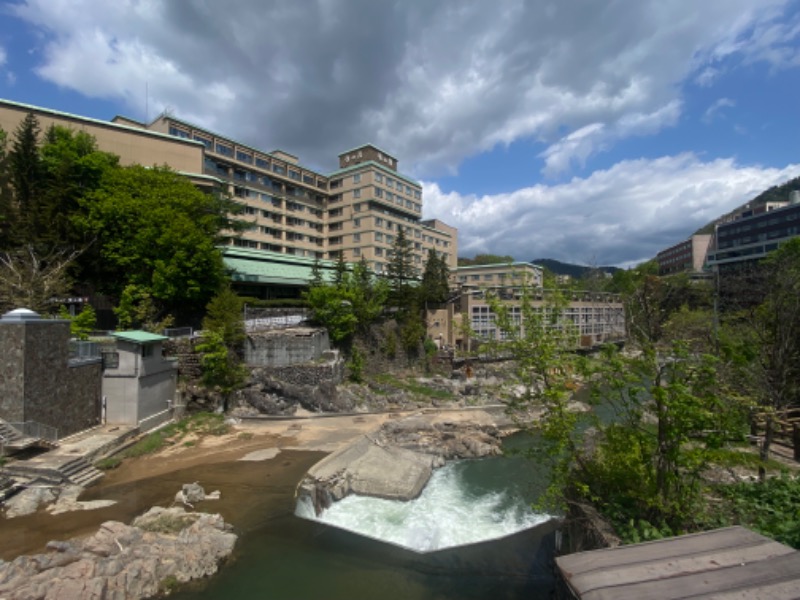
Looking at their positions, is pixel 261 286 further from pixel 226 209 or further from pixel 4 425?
pixel 4 425

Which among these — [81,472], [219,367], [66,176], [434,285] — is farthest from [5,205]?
[434,285]

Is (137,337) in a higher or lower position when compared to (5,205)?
lower

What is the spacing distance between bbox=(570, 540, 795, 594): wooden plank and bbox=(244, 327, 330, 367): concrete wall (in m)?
22.3

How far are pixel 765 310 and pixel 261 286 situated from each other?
30645mm

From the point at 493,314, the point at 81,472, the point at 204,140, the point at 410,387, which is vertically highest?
the point at 204,140

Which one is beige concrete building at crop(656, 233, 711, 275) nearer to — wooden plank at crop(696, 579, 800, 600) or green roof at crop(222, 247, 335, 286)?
green roof at crop(222, 247, 335, 286)

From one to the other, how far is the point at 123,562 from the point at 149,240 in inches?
727

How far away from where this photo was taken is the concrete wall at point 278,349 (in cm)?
2325

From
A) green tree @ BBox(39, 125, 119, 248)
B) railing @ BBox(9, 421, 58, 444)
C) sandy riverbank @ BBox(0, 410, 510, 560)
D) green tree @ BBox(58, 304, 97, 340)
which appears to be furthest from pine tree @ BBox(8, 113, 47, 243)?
sandy riverbank @ BBox(0, 410, 510, 560)

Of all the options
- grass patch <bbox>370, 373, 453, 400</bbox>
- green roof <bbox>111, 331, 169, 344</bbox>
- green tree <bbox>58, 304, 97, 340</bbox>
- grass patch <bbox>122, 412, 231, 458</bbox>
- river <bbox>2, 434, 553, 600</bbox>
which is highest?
green tree <bbox>58, 304, 97, 340</bbox>

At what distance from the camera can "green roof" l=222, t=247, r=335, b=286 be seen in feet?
96.2

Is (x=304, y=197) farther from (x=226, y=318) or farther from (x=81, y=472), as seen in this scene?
(x=81, y=472)

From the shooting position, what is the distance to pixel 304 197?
4750 centimetres

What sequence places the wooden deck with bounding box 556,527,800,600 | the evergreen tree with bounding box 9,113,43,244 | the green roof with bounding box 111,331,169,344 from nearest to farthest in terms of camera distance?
the wooden deck with bounding box 556,527,800,600
the green roof with bounding box 111,331,169,344
the evergreen tree with bounding box 9,113,43,244
